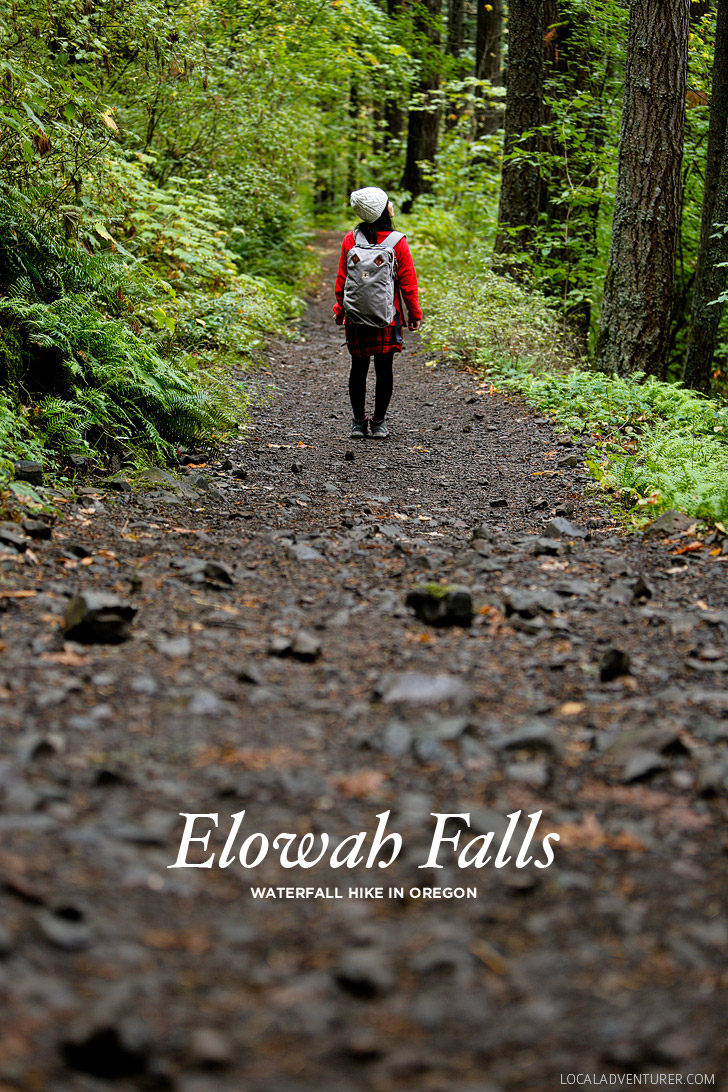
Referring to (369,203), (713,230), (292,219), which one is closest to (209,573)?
(369,203)

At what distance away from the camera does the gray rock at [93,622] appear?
335 cm

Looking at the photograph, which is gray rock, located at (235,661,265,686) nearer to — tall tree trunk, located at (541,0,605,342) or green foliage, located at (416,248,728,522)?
green foliage, located at (416,248,728,522)

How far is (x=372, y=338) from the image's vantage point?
7734mm

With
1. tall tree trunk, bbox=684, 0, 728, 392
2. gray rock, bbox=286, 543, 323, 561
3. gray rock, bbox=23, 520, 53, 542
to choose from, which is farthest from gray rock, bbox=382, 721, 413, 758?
tall tree trunk, bbox=684, 0, 728, 392

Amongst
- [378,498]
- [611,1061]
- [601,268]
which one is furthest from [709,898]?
[601,268]

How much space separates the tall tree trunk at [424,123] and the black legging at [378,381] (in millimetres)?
15307

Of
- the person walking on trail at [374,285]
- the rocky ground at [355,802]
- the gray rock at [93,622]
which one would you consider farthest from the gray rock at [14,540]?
the person walking on trail at [374,285]

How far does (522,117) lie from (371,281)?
7442 millimetres

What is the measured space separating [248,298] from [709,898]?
469 inches

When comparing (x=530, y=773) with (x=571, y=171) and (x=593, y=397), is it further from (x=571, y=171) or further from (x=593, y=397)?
(x=571, y=171)

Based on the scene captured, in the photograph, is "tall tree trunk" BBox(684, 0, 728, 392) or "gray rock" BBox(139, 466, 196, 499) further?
"tall tree trunk" BBox(684, 0, 728, 392)

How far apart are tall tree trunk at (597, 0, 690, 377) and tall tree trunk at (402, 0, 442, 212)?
1296 centimetres

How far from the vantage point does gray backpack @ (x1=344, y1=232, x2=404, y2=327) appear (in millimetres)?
7332

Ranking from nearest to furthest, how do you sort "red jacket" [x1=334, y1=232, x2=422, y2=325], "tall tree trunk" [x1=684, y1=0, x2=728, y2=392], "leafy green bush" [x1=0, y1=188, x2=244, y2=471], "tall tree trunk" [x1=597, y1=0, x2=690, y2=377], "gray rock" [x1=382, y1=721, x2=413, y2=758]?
"gray rock" [x1=382, y1=721, x2=413, y2=758] < "leafy green bush" [x1=0, y1=188, x2=244, y2=471] < "red jacket" [x1=334, y1=232, x2=422, y2=325] < "tall tree trunk" [x1=597, y1=0, x2=690, y2=377] < "tall tree trunk" [x1=684, y1=0, x2=728, y2=392]
